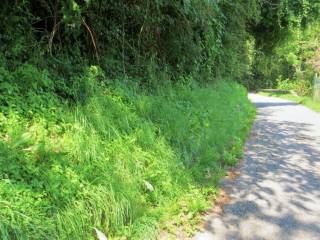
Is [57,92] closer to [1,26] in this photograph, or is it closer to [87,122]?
[87,122]

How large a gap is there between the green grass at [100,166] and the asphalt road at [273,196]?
371mm

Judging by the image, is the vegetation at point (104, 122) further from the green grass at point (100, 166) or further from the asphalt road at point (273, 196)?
the asphalt road at point (273, 196)

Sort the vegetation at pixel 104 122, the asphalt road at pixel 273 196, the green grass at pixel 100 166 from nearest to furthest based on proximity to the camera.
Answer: the green grass at pixel 100 166 → the vegetation at pixel 104 122 → the asphalt road at pixel 273 196

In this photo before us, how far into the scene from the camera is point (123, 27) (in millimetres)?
7695

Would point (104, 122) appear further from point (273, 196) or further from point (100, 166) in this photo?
point (273, 196)

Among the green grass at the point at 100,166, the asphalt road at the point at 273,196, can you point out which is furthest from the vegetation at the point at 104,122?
the asphalt road at the point at 273,196

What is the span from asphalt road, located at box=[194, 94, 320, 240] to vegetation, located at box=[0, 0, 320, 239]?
35 cm

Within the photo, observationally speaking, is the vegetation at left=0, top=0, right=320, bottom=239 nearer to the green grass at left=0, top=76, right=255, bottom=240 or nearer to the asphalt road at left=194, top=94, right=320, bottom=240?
the green grass at left=0, top=76, right=255, bottom=240

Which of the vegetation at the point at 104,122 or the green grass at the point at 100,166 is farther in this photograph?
the vegetation at the point at 104,122

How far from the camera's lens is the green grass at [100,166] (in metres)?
3.43

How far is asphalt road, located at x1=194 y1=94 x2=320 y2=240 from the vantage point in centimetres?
433

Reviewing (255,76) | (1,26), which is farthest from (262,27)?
(255,76)

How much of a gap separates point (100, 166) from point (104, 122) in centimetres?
94

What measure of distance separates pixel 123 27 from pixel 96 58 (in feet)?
3.81
